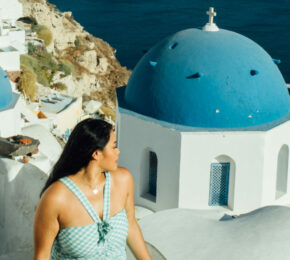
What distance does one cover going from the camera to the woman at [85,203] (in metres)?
3.66

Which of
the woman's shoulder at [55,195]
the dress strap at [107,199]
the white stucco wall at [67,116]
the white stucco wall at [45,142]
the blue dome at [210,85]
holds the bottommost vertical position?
the white stucco wall at [67,116]

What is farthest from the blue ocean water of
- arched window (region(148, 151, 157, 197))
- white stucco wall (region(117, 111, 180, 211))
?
white stucco wall (region(117, 111, 180, 211))

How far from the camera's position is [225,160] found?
944 centimetres

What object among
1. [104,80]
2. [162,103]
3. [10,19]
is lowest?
[104,80]

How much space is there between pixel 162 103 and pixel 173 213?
2103 mm

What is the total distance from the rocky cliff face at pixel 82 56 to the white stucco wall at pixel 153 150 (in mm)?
22701

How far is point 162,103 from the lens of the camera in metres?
9.44

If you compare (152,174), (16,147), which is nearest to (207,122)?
(152,174)

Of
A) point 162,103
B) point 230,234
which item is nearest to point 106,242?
point 230,234

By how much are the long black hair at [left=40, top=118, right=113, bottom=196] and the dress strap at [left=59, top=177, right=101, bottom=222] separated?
81 mm

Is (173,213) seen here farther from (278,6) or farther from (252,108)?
(278,6)

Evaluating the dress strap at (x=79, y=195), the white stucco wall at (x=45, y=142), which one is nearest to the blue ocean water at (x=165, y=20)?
the white stucco wall at (x=45, y=142)

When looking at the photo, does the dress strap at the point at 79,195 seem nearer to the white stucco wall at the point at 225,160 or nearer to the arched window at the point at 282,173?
the white stucco wall at the point at 225,160

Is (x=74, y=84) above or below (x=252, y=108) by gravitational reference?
below
